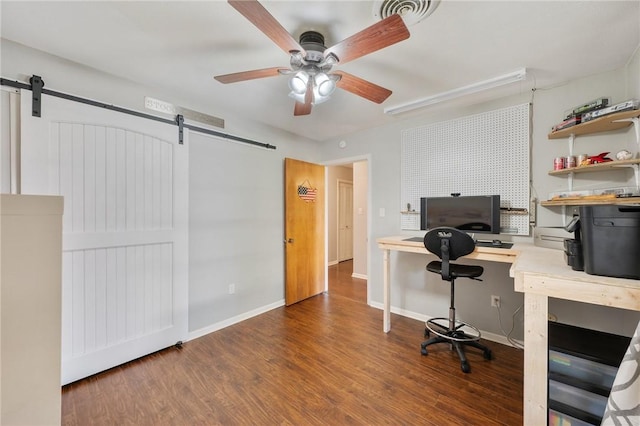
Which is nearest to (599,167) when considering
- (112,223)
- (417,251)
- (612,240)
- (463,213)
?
(463,213)

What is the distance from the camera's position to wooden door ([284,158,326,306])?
3.48 metres

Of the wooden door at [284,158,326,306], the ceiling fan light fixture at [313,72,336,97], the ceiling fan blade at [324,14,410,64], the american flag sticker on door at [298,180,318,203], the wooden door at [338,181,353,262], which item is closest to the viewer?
the ceiling fan blade at [324,14,410,64]

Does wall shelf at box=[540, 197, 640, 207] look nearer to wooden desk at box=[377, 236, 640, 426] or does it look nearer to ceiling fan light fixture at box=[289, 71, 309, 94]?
wooden desk at box=[377, 236, 640, 426]

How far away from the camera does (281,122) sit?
321cm

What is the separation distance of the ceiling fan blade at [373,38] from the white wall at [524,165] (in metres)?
1.78

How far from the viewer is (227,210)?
288 cm

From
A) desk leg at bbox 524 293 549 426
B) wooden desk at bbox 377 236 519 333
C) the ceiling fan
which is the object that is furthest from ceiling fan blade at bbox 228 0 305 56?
wooden desk at bbox 377 236 519 333

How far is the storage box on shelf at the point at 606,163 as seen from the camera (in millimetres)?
1742

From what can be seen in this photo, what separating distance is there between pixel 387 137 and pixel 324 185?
1210 millimetres

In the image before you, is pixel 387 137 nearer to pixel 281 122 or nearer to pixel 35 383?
pixel 281 122

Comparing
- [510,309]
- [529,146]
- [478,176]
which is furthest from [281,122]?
[510,309]

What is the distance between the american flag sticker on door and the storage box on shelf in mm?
2593

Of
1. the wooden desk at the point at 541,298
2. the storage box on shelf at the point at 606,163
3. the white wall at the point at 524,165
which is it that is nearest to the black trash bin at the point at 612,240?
the wooden desk at the point at 541,298

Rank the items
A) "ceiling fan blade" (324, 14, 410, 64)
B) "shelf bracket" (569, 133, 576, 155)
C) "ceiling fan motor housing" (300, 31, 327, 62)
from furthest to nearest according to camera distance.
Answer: "shelf bracket" (569, 133, 576, 155) < "ceiling fan motor housing" (300, 31, 327, 62) < "ceiling fan blade" (324, 14, 410, 64)
